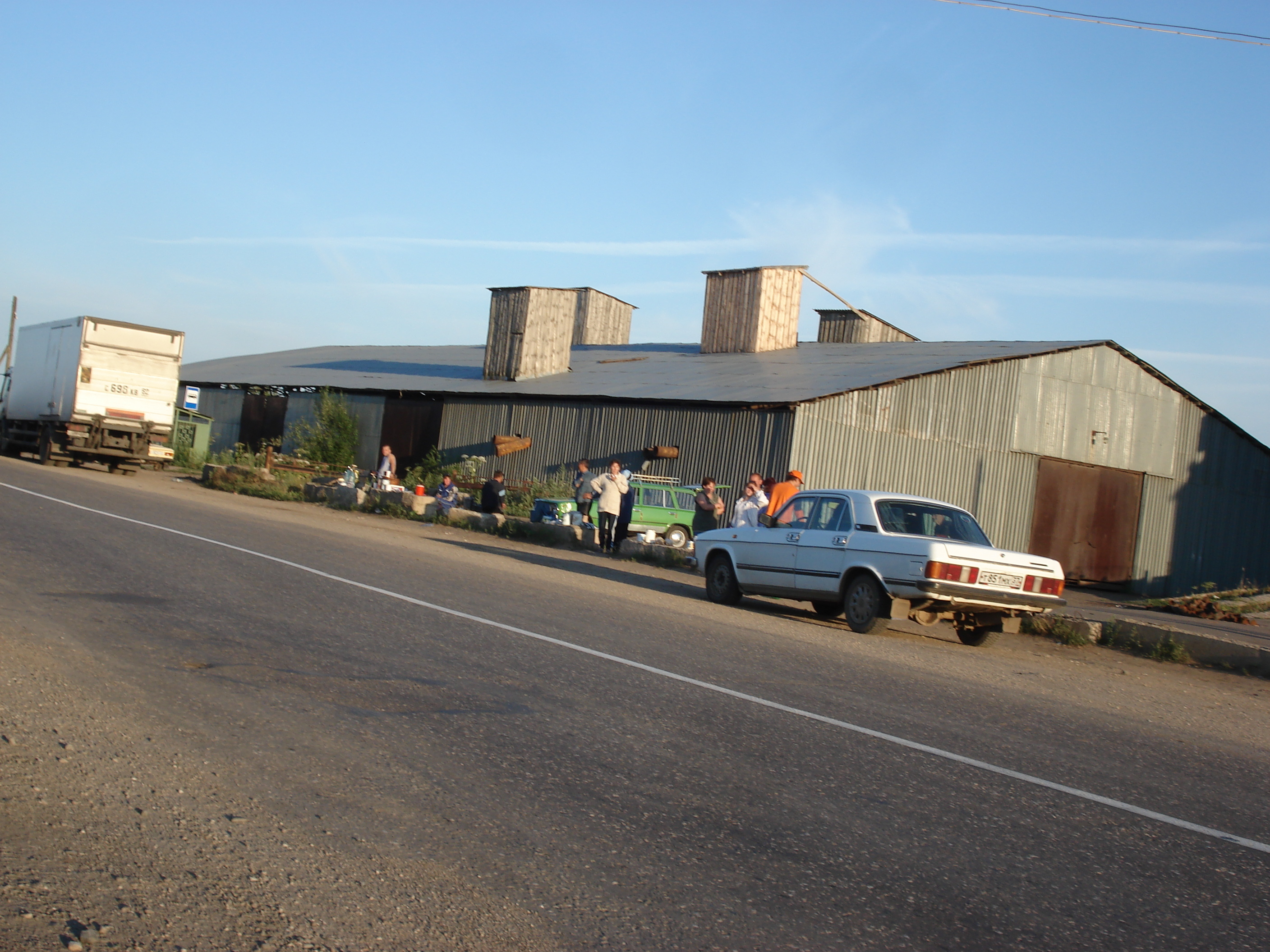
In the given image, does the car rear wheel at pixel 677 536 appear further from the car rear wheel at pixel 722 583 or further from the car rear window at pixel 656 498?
the car rear wheel at pixel 722 583

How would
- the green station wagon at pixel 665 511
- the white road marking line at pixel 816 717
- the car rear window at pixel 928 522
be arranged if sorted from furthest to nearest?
the green station wagon at pixel 665 511 < the car rear window at pixel 928 522 < the white road marking line at pixel 816 717

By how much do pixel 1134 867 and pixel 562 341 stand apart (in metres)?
30.7

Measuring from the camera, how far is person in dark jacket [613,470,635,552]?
19297 mm

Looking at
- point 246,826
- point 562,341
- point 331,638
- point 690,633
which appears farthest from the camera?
point 562,341

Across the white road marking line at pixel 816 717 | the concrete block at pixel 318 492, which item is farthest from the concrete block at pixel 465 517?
the white road marking line at pixel 816 717

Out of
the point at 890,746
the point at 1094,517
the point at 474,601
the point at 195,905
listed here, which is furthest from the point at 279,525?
the point at 1094,517

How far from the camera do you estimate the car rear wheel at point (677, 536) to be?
71.1ft

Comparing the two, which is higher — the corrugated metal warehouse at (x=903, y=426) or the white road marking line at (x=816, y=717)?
the corrugated metal warehouse at (x=903, y=426)

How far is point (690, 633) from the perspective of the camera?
387 inches

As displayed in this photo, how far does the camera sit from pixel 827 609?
516 inches

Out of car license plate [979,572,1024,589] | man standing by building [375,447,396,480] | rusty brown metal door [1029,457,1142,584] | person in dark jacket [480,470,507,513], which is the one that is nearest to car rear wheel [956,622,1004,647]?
car license plate [979,572,1024,589]

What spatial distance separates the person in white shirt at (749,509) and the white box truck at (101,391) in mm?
18917

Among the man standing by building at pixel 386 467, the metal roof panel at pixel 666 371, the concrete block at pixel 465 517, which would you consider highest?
the metal roof panel at pixel 666 371

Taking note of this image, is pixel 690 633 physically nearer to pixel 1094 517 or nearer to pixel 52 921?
pixel 52 921
